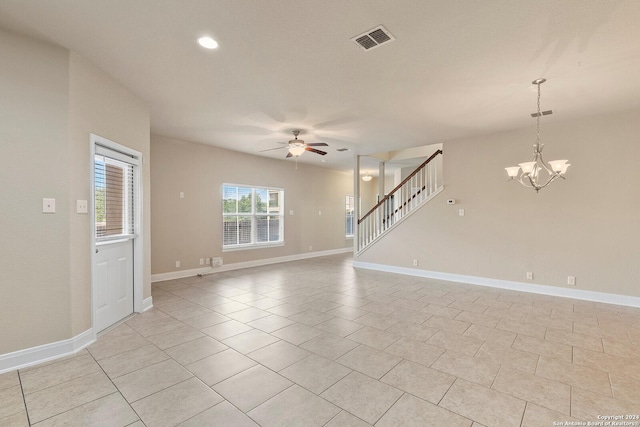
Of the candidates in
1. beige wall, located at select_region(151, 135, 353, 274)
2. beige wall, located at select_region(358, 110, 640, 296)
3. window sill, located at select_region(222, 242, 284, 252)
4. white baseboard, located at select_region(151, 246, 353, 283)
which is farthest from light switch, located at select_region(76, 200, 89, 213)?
beige wall, located at select_region(358, 110, 640, 296)

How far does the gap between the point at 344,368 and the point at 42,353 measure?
105 inches

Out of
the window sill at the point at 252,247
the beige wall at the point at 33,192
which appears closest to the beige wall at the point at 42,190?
the beige wall at the point at 33,192

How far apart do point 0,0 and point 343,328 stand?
399 cm

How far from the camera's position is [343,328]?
3.19 m

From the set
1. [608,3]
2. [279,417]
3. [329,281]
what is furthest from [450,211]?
[279,417]

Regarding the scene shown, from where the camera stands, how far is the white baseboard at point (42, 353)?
232 centimetres

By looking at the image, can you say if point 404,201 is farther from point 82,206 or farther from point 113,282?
point 82,206

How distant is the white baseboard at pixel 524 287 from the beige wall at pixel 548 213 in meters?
0.08

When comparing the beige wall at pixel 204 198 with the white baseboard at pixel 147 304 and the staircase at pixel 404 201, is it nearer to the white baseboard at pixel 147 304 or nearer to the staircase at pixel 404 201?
the white baseboard at pixel 147 304

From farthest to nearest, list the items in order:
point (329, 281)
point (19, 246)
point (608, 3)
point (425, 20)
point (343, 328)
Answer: point (329, 281)
point (343, 328)
point (19, 246)
point (425, 20)
point (608, 3)

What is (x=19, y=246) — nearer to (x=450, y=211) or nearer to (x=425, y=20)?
(x=425, y=20)

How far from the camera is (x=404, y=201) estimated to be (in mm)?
6312

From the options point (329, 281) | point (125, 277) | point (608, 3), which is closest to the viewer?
point (608, 3)

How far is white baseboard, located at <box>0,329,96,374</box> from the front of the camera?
2319mm
